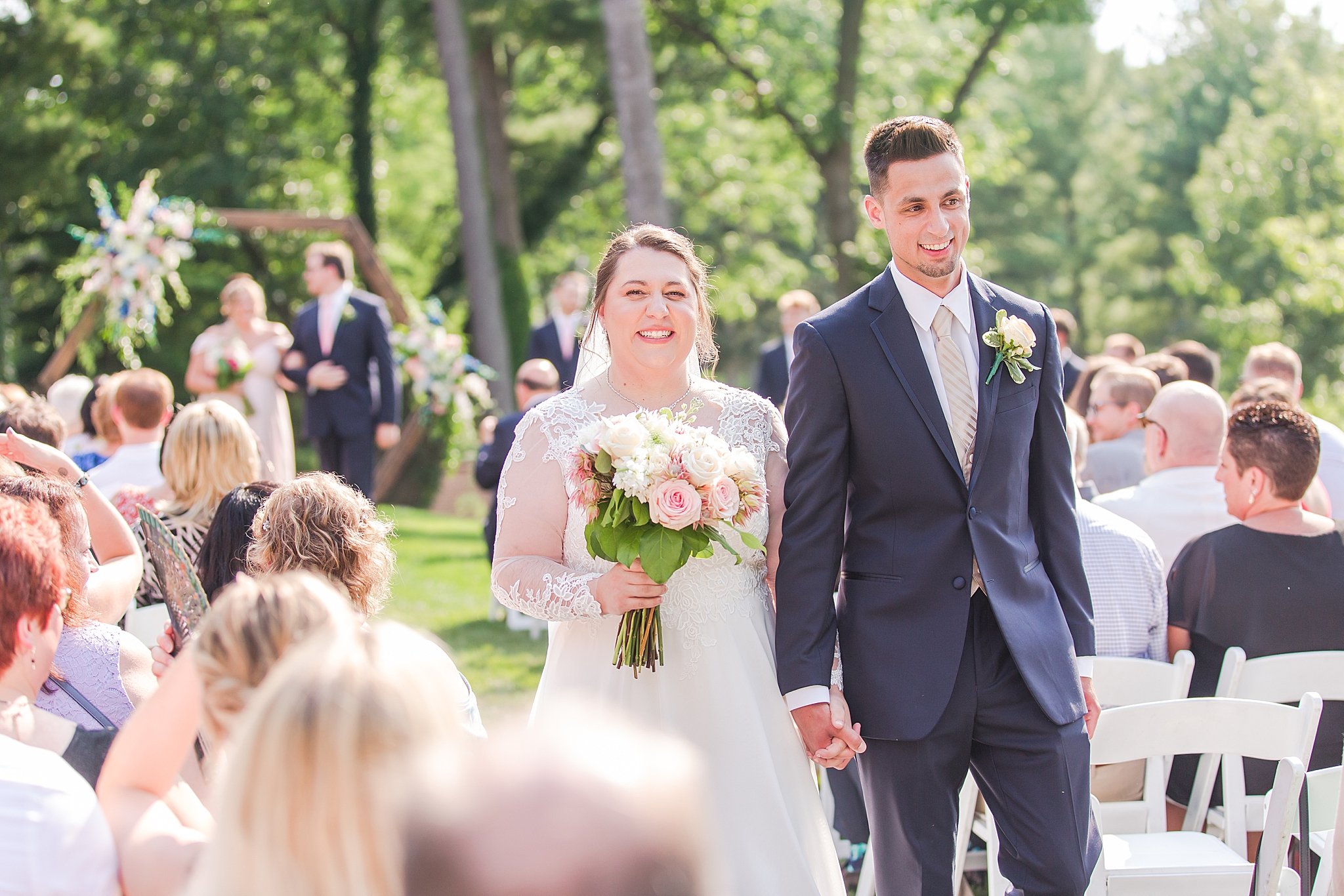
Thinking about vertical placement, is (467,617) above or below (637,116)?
below

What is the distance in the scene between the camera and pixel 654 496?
314cm

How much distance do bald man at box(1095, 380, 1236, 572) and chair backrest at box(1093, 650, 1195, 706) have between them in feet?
3.68

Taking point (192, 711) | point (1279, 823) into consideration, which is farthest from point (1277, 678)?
point (192, 711)

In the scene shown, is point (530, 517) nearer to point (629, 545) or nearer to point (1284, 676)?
point (629, 545)

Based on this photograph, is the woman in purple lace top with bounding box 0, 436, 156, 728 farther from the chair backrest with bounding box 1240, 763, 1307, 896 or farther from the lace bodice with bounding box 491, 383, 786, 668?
the chair backrest with bounding box 1240, 763, 1307, 896

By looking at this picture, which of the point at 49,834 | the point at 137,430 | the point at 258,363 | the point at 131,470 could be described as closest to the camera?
the point at 49,834

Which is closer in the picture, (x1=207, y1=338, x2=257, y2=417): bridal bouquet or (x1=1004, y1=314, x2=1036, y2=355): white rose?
(x1=1004, y1=314, x2=1036, y2=355): white rose

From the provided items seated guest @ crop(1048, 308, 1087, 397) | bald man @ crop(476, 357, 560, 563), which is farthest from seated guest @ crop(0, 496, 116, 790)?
seated guest @ crop(1048, 308, 1087, 397)

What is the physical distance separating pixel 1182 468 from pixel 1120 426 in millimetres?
1556

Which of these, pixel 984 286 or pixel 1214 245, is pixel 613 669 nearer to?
pixel 984 286

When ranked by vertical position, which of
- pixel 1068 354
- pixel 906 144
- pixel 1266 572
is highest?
pixel 906 144

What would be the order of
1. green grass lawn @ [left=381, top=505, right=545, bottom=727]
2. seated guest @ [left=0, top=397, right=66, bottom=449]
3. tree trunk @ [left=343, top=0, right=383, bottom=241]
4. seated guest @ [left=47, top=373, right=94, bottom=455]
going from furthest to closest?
tree trunk @ [left=343, top=0, right=383, bottom=241]
seated guest @ [left=47, top=373, right=94, bottom=455]
green grass lawn @ [left=381, top=505, right=545, bottom=727]
seated guest @ [left=0, top=397, right=66, bottom=449]

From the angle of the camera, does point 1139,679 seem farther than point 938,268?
Yes

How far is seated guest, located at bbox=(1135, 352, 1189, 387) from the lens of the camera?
24.9ft
